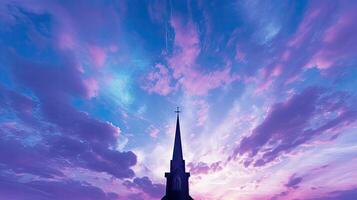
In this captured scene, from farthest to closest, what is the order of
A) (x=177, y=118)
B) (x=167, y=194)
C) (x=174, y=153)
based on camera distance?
1. (x=177, y=118)
2. (x=174, y=153)
3. (x=167, y=194)

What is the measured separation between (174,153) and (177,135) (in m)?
3.25

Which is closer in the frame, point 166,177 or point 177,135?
point 166,177

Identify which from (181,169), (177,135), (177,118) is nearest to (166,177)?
(181,169)

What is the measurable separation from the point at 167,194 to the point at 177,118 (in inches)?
503

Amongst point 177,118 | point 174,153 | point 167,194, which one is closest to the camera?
point 167,194

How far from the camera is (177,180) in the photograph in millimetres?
37438

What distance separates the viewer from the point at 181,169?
39.0m

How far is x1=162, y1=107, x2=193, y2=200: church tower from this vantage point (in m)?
36.6

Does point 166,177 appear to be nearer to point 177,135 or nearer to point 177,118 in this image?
point 177,135

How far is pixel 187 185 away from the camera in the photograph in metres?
37.8

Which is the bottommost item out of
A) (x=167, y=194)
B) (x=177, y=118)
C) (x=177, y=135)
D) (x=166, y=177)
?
(x=167, y=194)

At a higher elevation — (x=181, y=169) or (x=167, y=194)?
(x=181, y=169)

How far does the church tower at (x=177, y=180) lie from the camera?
36562 millimetres

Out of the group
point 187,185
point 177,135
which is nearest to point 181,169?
point 187,185
